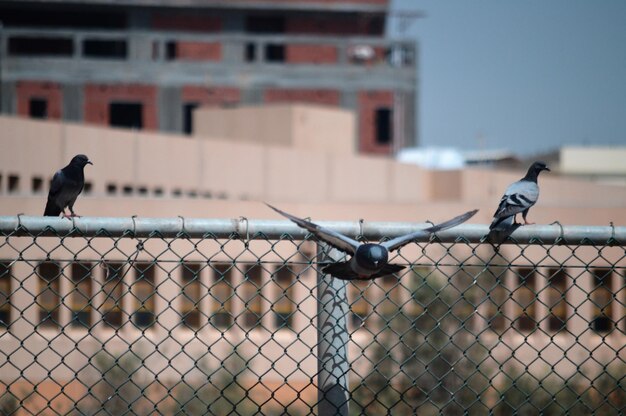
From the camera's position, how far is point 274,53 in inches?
1549

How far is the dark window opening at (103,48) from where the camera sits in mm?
38219

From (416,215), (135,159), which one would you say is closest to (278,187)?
(135,159)

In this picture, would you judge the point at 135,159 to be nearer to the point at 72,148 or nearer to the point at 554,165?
the point at 72,148

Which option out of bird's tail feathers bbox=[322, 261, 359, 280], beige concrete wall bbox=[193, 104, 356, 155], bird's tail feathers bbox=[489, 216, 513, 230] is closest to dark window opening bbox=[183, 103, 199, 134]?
beige concrete wall bbox=[193, 104, 356, 155]

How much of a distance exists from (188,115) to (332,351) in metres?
35.1

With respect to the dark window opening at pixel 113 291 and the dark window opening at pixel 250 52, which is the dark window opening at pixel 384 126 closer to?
the dark window opening at pixel 250 52

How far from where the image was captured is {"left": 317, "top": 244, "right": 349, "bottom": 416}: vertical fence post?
10.4 ft

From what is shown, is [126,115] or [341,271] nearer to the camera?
[341,271]

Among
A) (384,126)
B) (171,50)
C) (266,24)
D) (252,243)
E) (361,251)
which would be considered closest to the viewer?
(361,251)

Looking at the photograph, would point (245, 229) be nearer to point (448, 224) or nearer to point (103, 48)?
point (448, 224)

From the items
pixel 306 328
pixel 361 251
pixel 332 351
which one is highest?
pixel 361 251

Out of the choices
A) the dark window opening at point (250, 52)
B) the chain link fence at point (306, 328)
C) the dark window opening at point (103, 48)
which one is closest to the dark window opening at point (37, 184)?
the chain link fence at point (306, 328)

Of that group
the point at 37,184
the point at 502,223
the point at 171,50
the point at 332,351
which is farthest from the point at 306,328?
the point at 171,50

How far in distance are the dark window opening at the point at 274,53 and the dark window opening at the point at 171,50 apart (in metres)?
3.36
